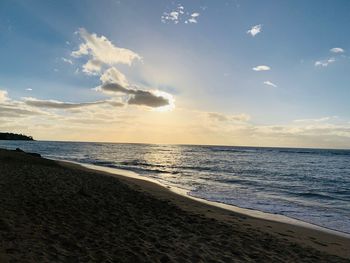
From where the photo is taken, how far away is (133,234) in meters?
8.52

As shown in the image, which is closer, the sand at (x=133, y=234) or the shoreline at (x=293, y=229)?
the sand at (x=133, y=234)

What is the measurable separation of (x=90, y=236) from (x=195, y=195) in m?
12.7

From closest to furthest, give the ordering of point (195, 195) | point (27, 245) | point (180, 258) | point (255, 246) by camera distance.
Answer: point (27, 245)
point (180, 258)
point (255, 246)
point (195, 195)

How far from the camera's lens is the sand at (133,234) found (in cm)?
682

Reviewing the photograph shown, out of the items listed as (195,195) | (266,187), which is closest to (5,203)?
(195,195)

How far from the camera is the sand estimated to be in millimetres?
6816

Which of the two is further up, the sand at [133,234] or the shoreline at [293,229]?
the sand at [133,234]

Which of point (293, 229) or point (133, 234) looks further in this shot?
point (293, 229)

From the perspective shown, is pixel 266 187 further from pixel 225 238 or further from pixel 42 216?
pixel 42 216

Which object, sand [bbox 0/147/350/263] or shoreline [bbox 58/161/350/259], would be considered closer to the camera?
sand [bbox 0/147/350/263]

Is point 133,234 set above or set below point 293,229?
above

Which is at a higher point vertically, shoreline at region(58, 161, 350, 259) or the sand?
the sand

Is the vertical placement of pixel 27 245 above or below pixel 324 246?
above

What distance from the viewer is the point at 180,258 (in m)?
7.09
